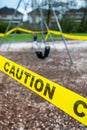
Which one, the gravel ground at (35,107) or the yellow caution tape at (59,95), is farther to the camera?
the gravel ground at (35,107)

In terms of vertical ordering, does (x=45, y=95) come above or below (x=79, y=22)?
above

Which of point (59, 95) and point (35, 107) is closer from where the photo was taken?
point (59, 95)

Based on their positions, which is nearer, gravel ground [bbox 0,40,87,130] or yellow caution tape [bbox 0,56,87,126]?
yellow caution tape [bbox 0,56,87,126]

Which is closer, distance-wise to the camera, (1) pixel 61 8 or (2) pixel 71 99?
(2) pixel 71 99

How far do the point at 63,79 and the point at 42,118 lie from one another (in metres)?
2.30

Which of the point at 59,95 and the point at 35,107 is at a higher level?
the point at 59,95

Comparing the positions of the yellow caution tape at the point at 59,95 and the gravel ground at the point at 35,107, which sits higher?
the yellow caution tape at the point at 59,95

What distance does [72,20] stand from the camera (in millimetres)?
25984

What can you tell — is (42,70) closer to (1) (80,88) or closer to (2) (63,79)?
(2) (63,79)

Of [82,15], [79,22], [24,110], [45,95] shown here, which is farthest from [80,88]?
[82,15]

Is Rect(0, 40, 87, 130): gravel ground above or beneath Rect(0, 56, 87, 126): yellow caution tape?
beneath

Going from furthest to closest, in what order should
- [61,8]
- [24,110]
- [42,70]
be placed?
[61,8] → [42,70] → [24,110]

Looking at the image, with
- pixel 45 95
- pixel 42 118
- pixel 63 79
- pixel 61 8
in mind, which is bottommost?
pixel 61 8

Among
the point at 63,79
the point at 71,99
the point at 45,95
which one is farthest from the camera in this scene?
the point at 63,79
